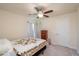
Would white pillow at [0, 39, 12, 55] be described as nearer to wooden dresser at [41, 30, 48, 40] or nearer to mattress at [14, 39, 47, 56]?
mattress at [14, 39, 47, 56]

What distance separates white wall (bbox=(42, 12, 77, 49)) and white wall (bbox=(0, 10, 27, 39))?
359 mm

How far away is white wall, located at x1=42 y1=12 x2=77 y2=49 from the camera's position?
1.14 meters

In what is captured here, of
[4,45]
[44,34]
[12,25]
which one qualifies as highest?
[12,25]

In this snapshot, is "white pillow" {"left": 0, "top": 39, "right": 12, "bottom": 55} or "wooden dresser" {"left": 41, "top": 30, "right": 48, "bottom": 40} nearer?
"white pillow" {"left": 0, "top": 39, "right": 12, "bottom": 55}

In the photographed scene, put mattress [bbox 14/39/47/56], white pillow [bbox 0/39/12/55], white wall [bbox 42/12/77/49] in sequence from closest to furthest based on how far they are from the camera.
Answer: white pillow [bbox 0/39/12/55] < mattress [bbox 14/39/47/56] < white wall [bbox 42/12/77/49]

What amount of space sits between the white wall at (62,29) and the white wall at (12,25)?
36cm

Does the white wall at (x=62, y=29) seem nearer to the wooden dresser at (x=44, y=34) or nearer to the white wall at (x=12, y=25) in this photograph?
the wooden dresser at (x=44, y=34)

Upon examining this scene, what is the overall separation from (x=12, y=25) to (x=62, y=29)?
79 cm

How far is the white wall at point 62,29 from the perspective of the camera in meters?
1.14

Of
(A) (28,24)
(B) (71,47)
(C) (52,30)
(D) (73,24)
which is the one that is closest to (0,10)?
(A) (28,24)

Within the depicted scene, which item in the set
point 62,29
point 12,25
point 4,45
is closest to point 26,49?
point 4,45

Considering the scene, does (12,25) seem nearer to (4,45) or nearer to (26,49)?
(4,45)

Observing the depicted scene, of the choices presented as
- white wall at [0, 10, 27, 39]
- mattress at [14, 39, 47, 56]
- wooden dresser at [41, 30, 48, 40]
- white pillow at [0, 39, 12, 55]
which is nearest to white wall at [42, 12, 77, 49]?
wooden dresser at [41, 30, 48, 40]

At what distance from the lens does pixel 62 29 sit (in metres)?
1.17
